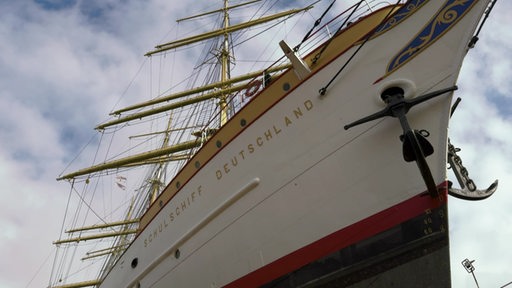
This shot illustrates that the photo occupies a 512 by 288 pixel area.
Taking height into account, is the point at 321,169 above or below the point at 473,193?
above

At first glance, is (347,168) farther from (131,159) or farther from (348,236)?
(131,159)

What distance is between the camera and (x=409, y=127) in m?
4.30

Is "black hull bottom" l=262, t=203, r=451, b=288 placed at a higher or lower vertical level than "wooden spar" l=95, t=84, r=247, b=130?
lower

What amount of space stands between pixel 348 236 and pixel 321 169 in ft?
2.87

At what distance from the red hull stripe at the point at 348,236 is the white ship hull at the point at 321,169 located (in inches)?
0.4

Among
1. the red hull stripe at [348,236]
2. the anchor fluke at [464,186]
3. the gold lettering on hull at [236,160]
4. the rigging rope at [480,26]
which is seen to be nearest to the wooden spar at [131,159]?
the gold lettering on hull at [236,160]

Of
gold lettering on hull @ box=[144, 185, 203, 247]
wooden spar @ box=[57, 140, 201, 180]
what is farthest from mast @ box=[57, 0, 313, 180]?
gold lettering on hull @ box=[144, 185, 203, 247]

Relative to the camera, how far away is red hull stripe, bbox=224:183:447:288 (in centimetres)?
434

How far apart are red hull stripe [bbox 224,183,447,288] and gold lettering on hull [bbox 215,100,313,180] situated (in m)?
1.52

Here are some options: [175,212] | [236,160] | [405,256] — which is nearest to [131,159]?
[175,212]

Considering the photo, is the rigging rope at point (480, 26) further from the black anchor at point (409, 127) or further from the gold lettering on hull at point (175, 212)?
the gold lettering on hull at point (175, 212)

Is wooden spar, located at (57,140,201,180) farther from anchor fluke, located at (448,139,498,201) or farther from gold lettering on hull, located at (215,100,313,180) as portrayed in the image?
anchor fluke, located at (448,139,498,201)

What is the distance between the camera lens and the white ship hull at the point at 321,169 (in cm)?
449

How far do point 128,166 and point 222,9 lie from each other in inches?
324
